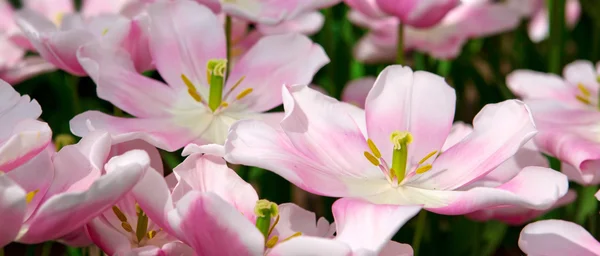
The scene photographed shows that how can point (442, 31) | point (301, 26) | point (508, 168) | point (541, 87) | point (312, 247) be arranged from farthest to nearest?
point (442, 31) < point (301, 26) < point (541, 87) < point (508, 168) < point (312, 247)

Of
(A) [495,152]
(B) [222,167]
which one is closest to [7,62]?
(B) [222,167]

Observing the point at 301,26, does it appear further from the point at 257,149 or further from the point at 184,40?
the point at 257,149

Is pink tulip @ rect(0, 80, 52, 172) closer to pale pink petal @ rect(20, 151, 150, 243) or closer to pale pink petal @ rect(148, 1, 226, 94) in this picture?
pale pink petal @ rect(20, 151, 150, 243)

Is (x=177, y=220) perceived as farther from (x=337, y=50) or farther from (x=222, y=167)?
(x=337, y=50)

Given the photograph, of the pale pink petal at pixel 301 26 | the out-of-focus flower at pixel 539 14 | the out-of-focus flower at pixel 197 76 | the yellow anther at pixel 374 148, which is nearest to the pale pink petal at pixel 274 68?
the out-of-focus flower at pixel 197 76

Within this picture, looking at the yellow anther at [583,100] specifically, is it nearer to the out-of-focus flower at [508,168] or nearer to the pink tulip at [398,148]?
the out-of-focus flower at [508,168]

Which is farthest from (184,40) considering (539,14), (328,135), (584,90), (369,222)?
(539,14)
